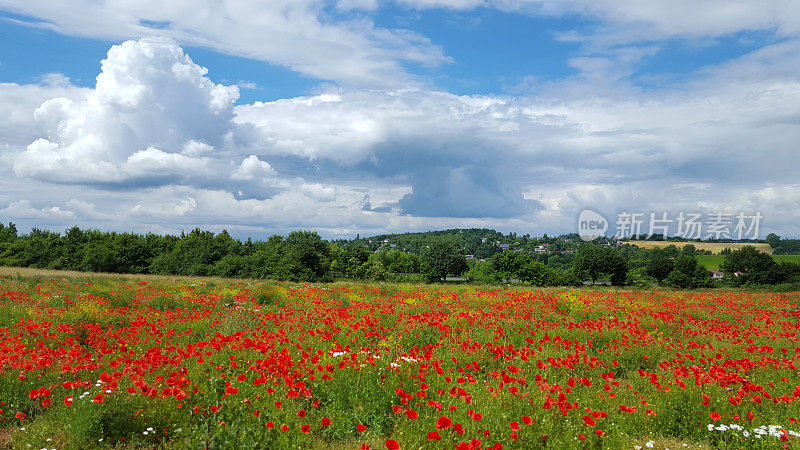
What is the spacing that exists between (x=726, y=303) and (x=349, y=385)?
17.5 metres

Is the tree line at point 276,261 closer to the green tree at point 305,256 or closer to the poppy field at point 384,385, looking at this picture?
the green tree at point 305,256

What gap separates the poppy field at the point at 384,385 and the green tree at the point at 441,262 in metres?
61.8

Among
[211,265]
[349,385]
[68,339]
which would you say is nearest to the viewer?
[349,385]

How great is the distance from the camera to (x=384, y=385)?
617 centimetres

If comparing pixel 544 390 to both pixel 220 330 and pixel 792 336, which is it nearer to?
pixel 220 330

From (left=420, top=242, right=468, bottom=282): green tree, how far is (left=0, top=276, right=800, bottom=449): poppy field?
203 ft

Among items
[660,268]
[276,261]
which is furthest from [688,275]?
[276,261]

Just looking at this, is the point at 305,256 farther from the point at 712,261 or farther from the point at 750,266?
the point at 712,261

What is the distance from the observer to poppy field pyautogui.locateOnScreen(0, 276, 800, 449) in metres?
4.85

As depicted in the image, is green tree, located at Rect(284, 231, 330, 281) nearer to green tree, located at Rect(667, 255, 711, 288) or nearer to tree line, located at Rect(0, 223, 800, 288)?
tree line, located at Rect(0, 223, 800, 288)

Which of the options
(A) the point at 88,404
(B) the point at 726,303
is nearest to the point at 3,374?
(A) the point at 88,404

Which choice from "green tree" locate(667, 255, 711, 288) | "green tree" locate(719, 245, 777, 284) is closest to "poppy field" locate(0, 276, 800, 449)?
"green tree" locate(719, 245, 777, 284)

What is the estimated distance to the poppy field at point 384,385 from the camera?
191 inches

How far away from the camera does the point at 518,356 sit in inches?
304
